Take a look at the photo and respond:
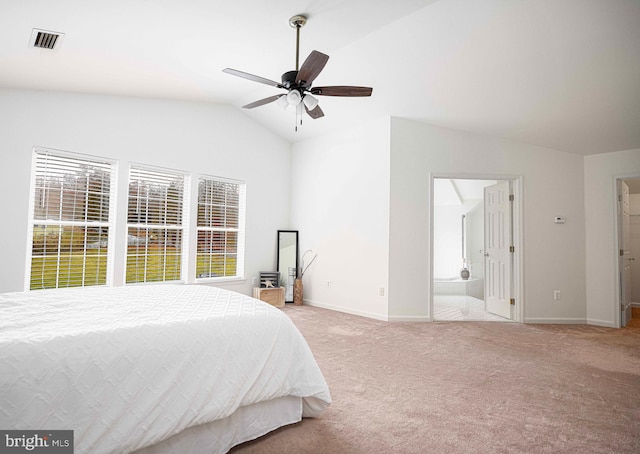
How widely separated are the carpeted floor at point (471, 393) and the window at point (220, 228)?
1.93 meters

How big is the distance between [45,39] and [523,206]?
5523mm

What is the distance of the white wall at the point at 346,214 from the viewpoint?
16.8 feet

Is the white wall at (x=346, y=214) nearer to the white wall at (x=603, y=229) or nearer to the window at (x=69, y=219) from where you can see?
the white wall at (x=603, y=229)

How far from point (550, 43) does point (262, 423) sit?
3.83m

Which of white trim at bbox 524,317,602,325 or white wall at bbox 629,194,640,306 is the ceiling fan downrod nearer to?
white trim at bbox 524,317,602,325

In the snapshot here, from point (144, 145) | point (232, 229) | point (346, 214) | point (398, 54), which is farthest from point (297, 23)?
point (232, 229)

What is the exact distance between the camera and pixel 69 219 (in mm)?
4113

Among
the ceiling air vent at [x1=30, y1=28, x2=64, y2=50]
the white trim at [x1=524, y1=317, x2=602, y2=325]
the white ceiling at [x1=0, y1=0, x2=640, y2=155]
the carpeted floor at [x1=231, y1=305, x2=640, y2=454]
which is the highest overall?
the white ceiling at [x1=0, y1=0, x2=640, y2=155]

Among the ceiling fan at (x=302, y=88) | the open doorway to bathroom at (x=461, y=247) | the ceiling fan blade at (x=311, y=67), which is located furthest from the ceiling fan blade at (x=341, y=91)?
the open doorway to bathroom at (x=461, y=247)

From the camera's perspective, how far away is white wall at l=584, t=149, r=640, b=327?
4.76 metres

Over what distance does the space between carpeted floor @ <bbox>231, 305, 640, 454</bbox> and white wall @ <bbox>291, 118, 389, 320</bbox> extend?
1.04 m

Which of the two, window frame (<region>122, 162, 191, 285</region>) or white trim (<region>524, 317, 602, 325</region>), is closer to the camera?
window frame (<region>122, 162, 191, 285</region>)

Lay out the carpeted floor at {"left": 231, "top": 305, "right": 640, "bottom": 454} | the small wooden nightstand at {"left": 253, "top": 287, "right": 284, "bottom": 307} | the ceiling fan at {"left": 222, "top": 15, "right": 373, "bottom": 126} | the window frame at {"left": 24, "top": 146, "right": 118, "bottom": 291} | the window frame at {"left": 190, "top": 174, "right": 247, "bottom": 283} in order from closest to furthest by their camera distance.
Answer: the carpeted floor at {"left": 231, "top": 305, "right": 640, "bottom": 454}, the ceiling fan at {"left": 222, "top": 15, "right": 373, "bottom": 126}, the window frame at {"left": 24, "top": 146, "right": 118, "bottom": 291}, the window frame at {"left": 190, "top": 174, "right": 247, "bottom": 283}, the small wooden nightstand at {"left": 253, "top": 287, "right": 284, "bottom": 307}

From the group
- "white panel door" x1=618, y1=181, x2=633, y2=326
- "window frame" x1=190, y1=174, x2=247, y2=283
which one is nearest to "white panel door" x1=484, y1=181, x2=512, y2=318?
"white panel door" x1=618, y1=181, x2=633, y2=326
